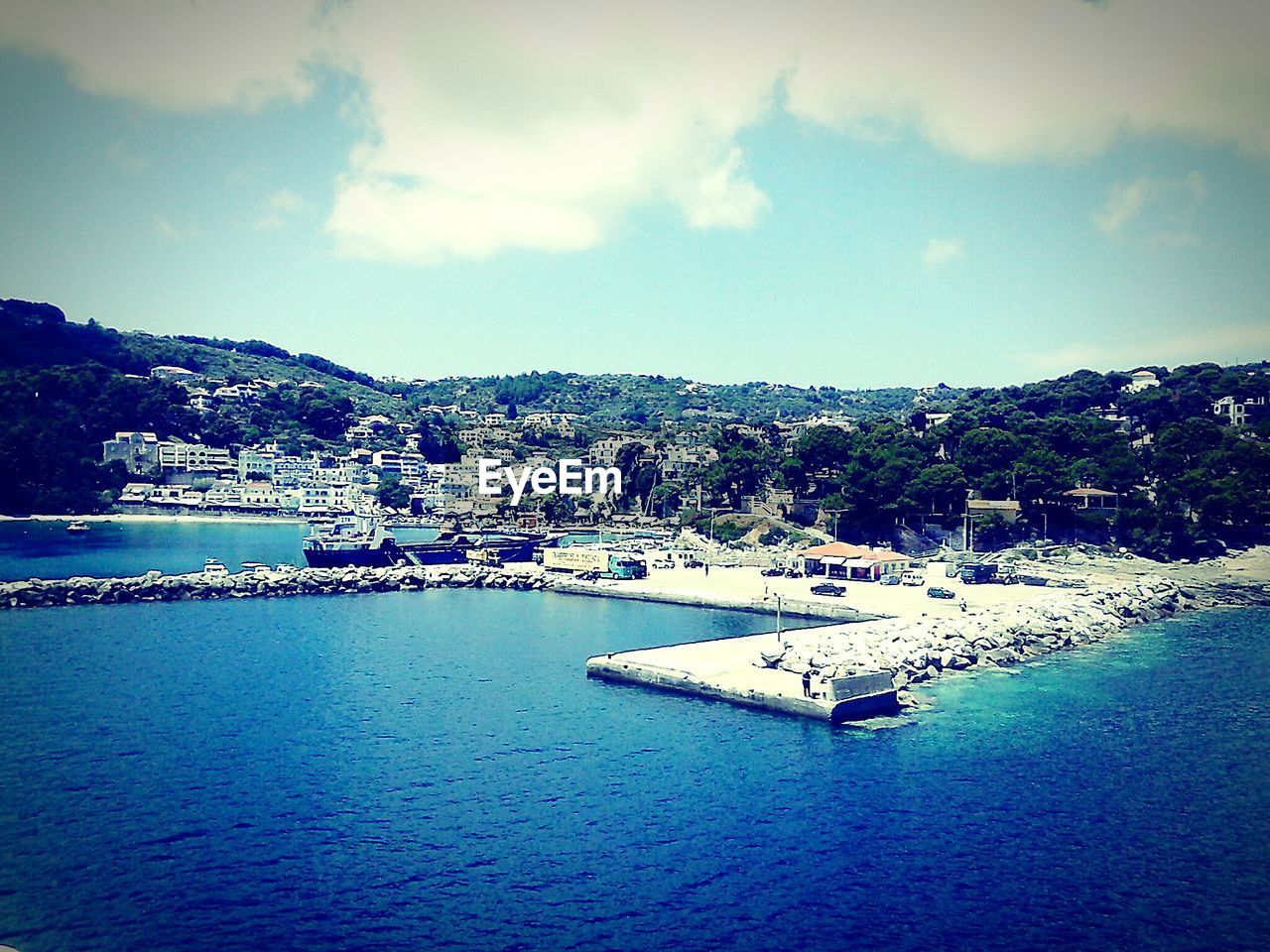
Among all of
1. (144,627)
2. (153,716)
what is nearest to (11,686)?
(153,716)

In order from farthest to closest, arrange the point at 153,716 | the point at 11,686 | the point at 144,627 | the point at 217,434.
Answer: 1. the point at 217,434
2. the point at 144,627
3. the point at 11,686
4. the point at 153,716

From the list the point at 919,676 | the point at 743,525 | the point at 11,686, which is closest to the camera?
the point at 11,686

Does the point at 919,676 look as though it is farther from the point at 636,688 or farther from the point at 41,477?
the point at 41,477

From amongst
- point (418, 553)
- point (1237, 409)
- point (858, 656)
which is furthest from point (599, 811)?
point (1237, 409)

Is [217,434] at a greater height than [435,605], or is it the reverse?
[217,434]

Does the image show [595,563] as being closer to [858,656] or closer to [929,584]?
[929,584]

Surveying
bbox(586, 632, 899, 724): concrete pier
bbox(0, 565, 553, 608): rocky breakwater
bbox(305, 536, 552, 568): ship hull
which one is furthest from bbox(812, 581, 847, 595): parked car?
bbox(305, 536, 552, 568): ship hull
